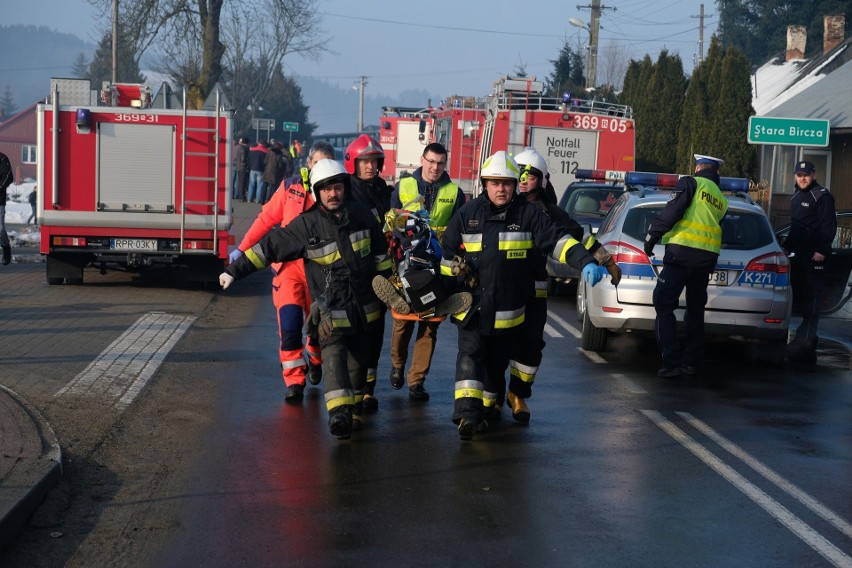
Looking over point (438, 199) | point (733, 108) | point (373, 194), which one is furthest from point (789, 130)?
point (733, 108)

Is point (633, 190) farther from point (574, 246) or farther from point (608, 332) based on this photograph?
point (574, 246)

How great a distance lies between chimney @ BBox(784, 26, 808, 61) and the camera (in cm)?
4891

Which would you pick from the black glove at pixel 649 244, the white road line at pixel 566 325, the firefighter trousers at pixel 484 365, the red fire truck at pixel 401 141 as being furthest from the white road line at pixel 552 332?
the red fire truck at pixel 401 141

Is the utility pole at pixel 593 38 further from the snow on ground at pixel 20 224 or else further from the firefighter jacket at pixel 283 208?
the firefighter jacket at pixel 283 208

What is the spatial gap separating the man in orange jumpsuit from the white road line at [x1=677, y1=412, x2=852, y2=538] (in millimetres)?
2765

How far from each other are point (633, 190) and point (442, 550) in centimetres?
765

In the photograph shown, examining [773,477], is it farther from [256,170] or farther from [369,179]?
[256,170]

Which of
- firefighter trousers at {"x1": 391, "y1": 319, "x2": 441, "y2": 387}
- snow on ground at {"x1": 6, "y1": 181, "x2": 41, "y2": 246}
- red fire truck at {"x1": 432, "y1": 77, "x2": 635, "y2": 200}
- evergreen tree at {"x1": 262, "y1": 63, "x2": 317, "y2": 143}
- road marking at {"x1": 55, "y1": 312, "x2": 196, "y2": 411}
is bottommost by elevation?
snow on ground at {"x1": 6, "y1": 181, "x2": 41, "y2": 246}

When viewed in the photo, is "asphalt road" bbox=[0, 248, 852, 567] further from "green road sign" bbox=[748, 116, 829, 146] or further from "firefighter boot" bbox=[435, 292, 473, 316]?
"green road sign" bbox=[748, 116, 829, 146]

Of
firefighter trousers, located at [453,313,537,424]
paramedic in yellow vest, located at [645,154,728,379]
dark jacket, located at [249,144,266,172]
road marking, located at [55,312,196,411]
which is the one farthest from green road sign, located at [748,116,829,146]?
dark jacket, located at [249,144,266,172]

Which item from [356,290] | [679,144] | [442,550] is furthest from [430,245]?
[679,144]

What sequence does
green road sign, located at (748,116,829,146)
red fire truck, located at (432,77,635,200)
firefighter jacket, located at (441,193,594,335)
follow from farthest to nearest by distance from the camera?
1. red fire truck, located at (432,77,635,200)
2. green road sign, located at (748,116,829,146)
3. firefighter jacket, located at (441,193,594,335)

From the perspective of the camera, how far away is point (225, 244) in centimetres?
1535

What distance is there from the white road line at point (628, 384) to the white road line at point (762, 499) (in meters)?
1.09
